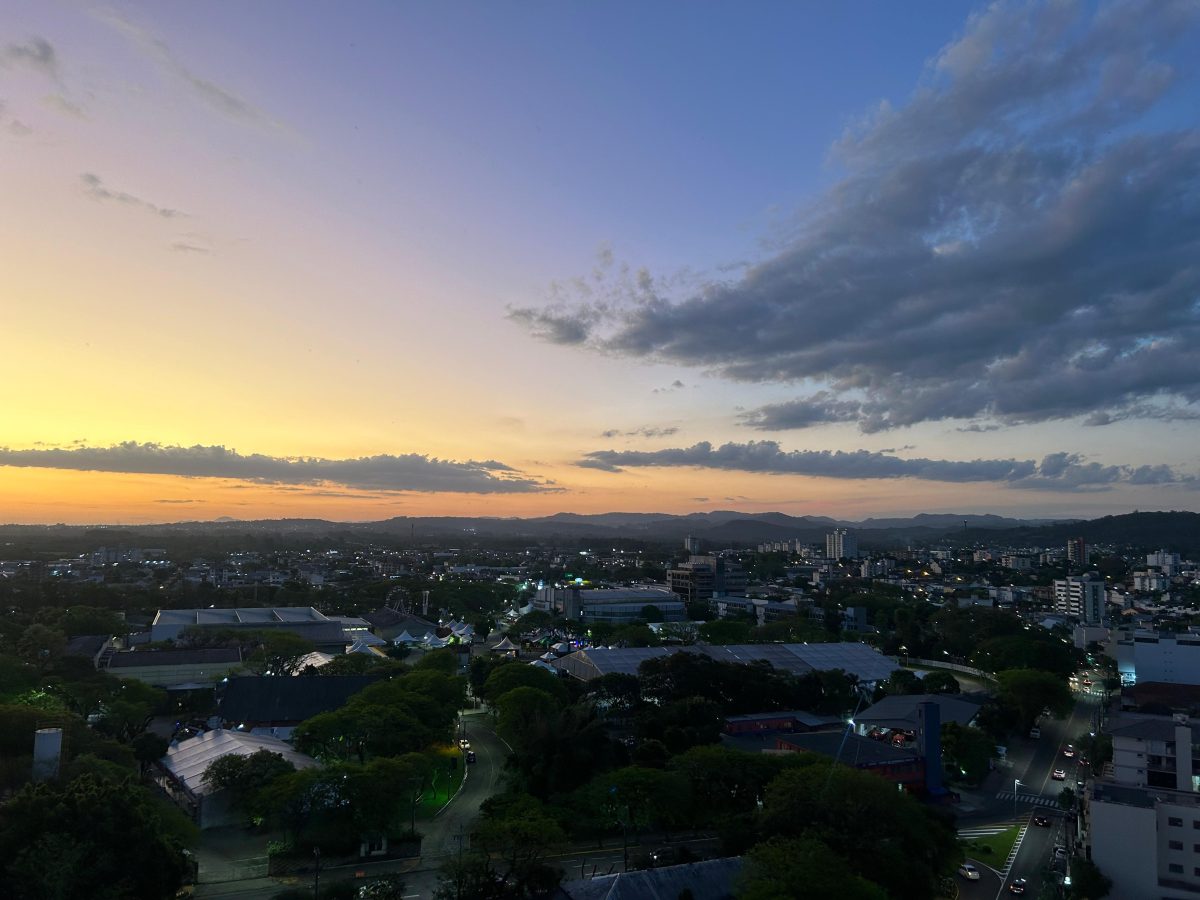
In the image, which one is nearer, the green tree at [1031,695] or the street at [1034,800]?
the street at [1034,800]

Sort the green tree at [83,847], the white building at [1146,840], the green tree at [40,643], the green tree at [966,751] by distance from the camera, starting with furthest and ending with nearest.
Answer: the green tree at [40,643]
the green tree at [966,751]
the white building at [1146,840]
the green tree at [83,847]

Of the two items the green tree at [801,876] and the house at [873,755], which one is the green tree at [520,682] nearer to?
the house at [873,755]

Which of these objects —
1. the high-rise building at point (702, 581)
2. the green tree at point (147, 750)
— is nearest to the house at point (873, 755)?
the green tree at point (147, 750)

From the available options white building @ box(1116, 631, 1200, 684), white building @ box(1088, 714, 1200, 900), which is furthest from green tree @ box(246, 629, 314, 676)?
white building @ box(1116, 631, 1200, 684)

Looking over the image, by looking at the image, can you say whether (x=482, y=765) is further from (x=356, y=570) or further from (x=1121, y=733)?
(x=356, y=570)

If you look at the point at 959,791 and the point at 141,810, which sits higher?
the point at 141,810

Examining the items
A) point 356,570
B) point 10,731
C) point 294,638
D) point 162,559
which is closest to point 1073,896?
point 10,731

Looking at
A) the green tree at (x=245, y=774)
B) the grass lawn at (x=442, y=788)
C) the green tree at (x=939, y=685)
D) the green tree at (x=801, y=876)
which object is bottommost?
the grass lawn at (x=442, y=788)

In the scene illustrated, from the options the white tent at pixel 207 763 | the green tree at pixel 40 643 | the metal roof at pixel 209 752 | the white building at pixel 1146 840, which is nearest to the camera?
the white building at pixel 1146 840
